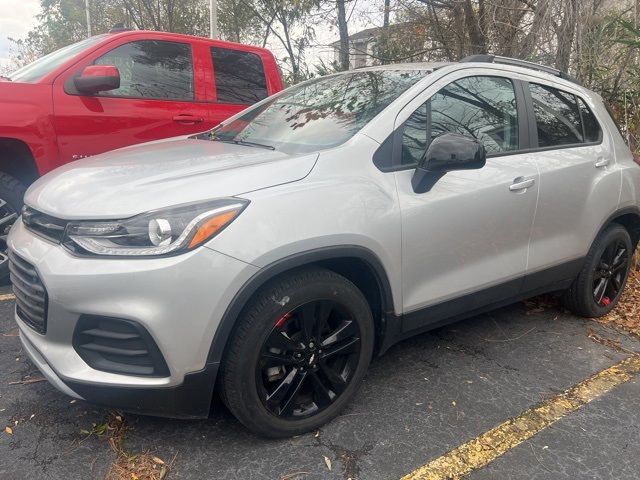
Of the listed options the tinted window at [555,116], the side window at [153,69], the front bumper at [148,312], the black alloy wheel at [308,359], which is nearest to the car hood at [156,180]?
the front bumper at [148,312]

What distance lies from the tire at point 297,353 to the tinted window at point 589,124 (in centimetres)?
217

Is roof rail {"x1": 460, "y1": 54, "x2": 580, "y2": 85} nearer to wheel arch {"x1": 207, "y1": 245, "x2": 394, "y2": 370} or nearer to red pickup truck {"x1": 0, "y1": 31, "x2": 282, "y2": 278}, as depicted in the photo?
wheel arch {"x1": 207, "y1": 245, "x2": 394, "y2": 370}

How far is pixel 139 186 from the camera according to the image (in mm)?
2113

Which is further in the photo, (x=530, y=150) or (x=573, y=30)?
(x=573, y=30)

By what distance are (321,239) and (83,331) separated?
3.20 ft

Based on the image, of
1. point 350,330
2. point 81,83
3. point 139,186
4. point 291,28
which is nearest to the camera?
point 139,186

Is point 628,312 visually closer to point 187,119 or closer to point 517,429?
point 517,429

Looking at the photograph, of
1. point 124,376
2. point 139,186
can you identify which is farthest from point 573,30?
point 124,376

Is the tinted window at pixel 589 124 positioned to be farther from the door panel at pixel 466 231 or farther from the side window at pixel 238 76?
the side window at pixel 238 76

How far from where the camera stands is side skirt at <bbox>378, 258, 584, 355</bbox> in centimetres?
262

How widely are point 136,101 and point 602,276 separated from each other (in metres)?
3.79

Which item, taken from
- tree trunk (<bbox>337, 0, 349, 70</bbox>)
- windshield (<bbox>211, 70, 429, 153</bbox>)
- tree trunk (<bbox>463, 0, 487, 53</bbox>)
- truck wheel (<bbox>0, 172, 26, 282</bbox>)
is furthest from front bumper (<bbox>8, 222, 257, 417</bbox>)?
tree trunk (<bbox>337, 0, 349, 70</bbox>)

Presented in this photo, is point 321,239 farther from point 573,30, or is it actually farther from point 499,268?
point 573,30

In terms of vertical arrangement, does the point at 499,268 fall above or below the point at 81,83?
below
